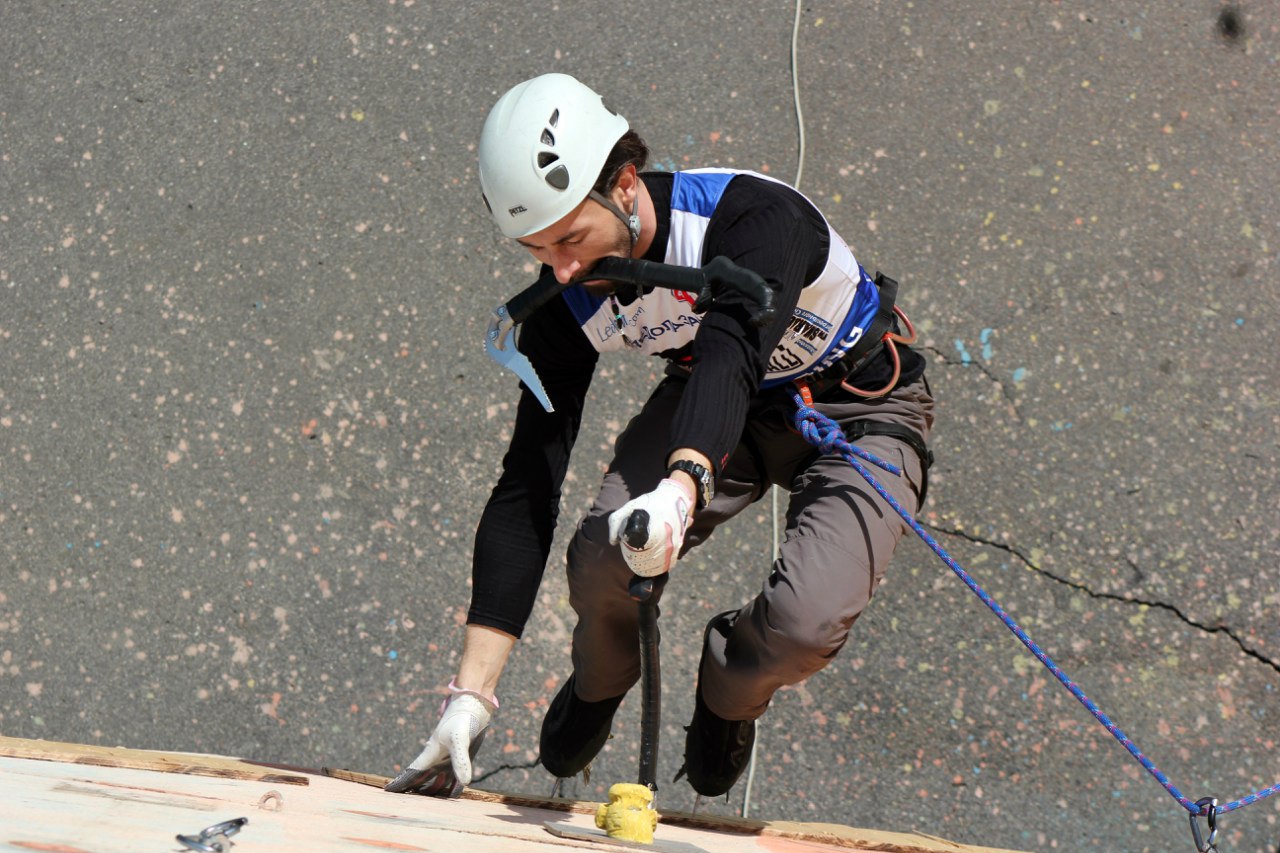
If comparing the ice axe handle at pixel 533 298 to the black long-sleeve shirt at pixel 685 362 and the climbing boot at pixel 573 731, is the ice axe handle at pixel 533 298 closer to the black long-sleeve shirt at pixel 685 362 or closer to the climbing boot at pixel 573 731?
the black long-sleeve shirt at pixel 685 362

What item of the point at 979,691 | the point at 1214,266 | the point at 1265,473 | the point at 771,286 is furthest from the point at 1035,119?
the point at 771,286

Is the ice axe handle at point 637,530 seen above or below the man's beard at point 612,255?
below

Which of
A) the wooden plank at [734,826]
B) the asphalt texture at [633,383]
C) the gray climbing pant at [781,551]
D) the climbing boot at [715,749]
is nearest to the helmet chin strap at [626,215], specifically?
the gray climbing pant at [781,551]

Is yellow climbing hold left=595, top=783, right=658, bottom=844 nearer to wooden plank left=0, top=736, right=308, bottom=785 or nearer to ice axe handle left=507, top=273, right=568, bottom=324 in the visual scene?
wooden plank left=0, top=736, right=308, bottom=785

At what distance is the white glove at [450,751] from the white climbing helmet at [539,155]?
0.96m

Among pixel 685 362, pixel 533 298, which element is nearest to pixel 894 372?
pixel 685 362

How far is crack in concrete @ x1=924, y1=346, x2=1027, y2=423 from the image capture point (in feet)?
11.4

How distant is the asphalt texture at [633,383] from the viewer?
3178 millimetres

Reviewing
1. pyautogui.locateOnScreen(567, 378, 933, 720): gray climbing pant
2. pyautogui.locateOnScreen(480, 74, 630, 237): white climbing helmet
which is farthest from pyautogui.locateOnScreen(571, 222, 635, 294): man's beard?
pyautogui.locateOnScreen(567, 378, 933, 720): gray climbing pant

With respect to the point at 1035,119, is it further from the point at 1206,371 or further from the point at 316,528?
the point at 316,528

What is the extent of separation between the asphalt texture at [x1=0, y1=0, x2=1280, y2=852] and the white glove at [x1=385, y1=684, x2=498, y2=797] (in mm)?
915

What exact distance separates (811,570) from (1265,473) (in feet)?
6.54

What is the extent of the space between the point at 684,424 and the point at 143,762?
3.95 feet

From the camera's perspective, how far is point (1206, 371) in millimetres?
3492
